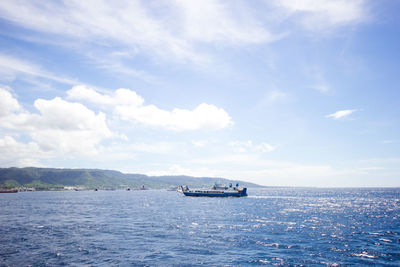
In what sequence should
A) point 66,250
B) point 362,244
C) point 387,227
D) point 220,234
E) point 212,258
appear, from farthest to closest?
point 387,227, point 220,234, point 362,244, point 66,250, point 212,258

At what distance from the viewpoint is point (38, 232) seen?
181ft

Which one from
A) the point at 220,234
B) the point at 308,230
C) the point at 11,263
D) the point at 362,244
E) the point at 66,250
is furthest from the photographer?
the point at 308,230

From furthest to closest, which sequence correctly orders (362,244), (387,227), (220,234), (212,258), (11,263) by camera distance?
(387,227) < (220,234) < (362,244) < (212,258) < (11,263)

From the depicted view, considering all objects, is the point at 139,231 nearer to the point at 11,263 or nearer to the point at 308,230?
the point at 11,263

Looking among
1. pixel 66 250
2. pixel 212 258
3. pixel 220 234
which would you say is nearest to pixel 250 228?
pixel 220 234

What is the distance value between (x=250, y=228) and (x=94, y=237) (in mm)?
34715

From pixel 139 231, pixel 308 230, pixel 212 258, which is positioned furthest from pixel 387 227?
pixel 139 231

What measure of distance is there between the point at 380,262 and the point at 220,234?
1096 inches

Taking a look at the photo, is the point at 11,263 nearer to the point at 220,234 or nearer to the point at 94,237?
the point at 94,237

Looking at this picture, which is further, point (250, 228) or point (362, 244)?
point (250, 228)

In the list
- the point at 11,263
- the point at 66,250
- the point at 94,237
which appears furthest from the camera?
the point at 94,237

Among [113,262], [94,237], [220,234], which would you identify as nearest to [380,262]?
[220,234]

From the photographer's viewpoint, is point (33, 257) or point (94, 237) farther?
point (94, 237)

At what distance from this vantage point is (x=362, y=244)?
45.9 m
